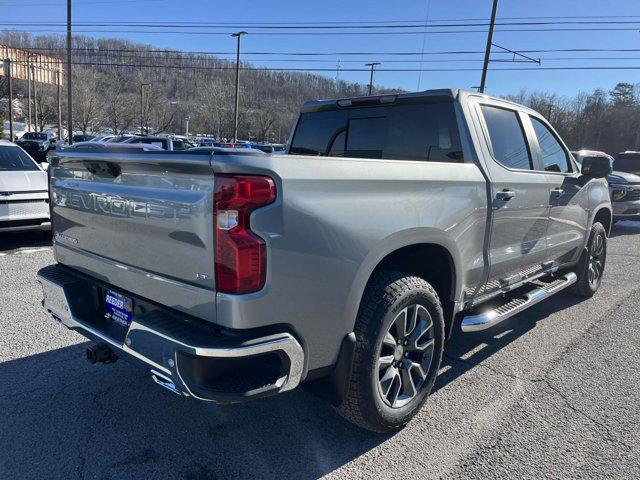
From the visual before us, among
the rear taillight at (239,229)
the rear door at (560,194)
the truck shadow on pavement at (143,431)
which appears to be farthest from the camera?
the rear door at (560,194)

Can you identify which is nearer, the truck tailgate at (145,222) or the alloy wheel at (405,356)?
the truck tailgate at (145,222)

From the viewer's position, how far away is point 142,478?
7.79ft

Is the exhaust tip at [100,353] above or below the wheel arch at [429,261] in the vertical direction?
below

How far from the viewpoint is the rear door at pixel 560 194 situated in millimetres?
4266

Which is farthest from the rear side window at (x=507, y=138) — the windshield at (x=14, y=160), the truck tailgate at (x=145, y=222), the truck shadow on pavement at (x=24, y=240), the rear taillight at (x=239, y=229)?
the windshield at (x=14, y=160)

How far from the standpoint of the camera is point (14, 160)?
7934 mm

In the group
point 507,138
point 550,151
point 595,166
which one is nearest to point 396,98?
point 507,138

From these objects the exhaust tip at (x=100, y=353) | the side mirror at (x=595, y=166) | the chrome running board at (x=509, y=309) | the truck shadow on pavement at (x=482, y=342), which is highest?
the side mirror at (x=595, y=166)

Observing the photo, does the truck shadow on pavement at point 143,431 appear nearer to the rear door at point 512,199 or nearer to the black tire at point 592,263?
the rear door at point 512,199

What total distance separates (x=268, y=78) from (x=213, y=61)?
804cm

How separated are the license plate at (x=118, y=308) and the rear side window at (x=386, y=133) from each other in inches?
84.5

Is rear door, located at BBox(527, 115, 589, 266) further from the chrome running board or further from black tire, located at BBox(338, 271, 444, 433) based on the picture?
black tire, located at BBox(338, 271, 444, 433)

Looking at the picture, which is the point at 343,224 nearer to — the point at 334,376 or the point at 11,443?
the point at 334,376

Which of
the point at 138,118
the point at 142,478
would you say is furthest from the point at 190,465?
the point at 138,118
